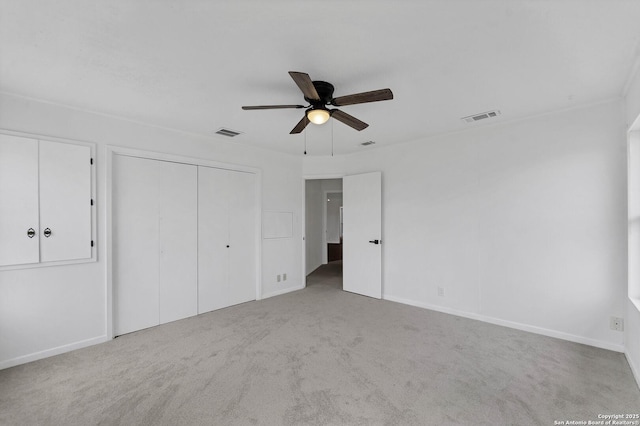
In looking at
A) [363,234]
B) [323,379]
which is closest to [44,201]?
[323,379]

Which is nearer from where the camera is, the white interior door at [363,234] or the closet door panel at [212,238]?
the closet door panel at [212,238]

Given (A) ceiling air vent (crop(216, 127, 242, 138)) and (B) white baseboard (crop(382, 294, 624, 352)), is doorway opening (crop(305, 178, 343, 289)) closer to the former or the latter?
(B) white baseboard (crop(382, 294, 624, 352))

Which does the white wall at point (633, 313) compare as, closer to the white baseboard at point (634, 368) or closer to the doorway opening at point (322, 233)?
the white baseboard at point (634, 368)

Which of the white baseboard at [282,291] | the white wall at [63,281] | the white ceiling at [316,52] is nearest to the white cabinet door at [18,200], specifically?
the white wall at [63,281]

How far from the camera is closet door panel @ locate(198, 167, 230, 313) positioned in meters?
3.99

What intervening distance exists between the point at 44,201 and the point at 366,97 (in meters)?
3.28

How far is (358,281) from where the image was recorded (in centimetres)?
490

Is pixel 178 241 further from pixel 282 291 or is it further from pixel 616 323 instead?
pixel 616 323

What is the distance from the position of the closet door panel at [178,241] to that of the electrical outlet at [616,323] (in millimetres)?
4849

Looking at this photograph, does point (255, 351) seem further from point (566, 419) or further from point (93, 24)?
point (93, 24)

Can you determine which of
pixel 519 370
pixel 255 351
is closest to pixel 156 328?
pixel 255 351

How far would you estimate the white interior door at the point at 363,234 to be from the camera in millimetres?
4645

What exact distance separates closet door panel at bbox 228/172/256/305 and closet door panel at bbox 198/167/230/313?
0.09 metres

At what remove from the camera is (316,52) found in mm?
1951
